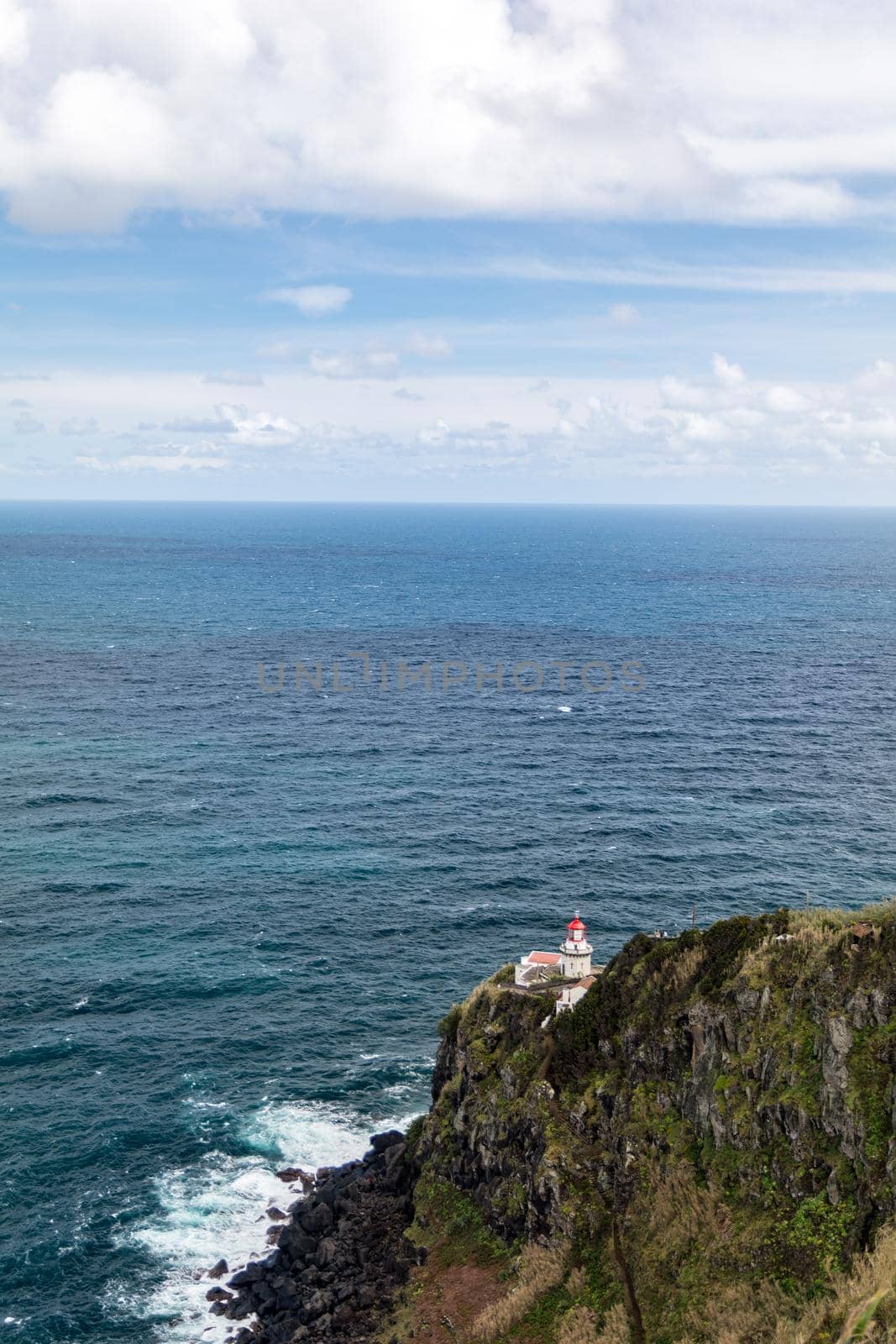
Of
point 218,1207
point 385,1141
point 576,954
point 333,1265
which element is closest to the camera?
point 333,1265

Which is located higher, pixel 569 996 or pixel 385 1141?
pixel 569 996

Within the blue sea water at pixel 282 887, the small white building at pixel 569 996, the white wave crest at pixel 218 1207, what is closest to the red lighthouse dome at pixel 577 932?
the small white building at pixel 569 996

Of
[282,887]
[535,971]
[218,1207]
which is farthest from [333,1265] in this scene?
[282,887]

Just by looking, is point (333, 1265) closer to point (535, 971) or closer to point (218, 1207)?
point (218, 1207)

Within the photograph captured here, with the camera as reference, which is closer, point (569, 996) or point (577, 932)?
point (569, 996)

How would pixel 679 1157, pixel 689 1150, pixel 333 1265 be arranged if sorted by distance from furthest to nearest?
pixel 333 1265, pixel 689 1150, pixel 679 1157

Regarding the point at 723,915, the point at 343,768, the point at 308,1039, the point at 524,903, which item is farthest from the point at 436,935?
the point at 343,768

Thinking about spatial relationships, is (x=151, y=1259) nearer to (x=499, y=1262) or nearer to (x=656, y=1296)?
(x=499, y=1262)

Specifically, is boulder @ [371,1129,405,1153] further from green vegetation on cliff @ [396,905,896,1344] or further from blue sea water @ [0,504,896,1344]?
green vegetation on cliff @ [396,905,896,1344]
